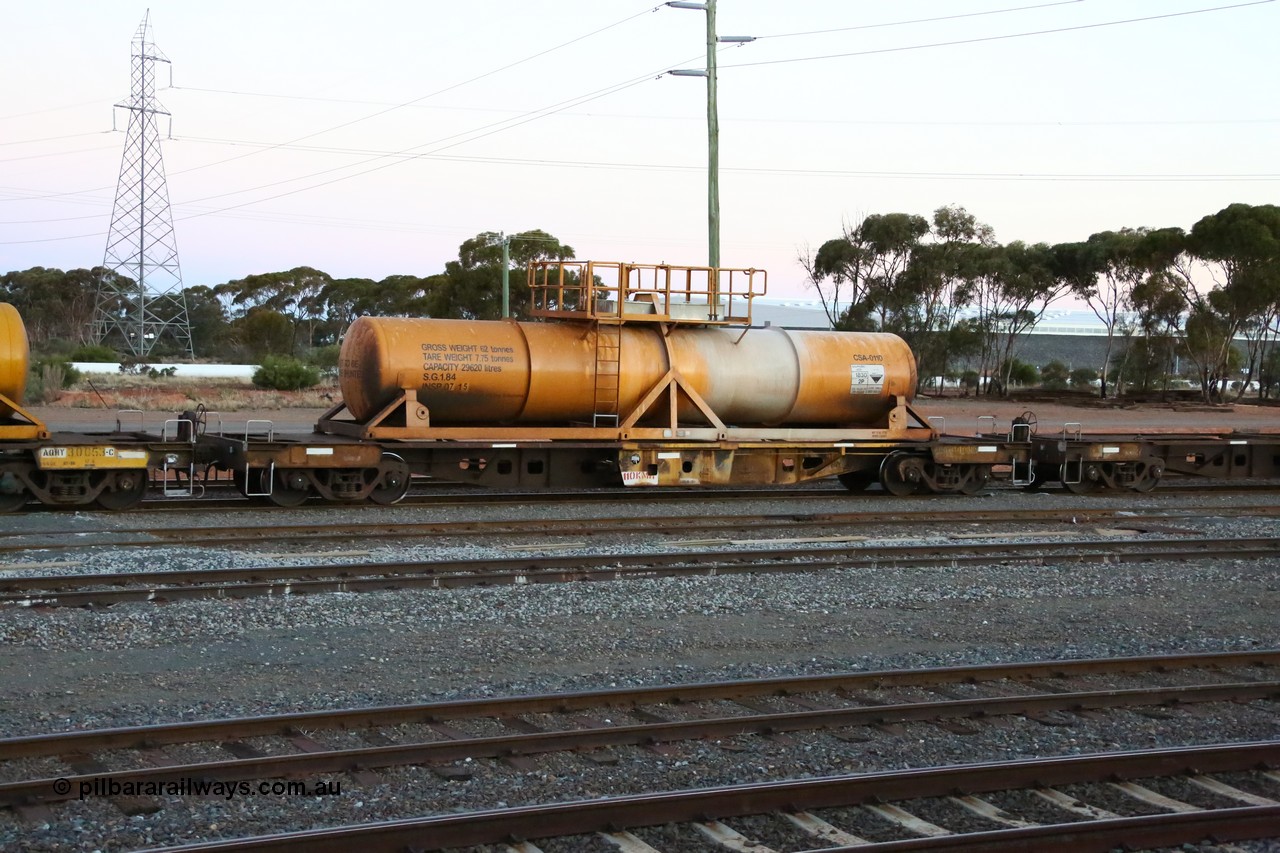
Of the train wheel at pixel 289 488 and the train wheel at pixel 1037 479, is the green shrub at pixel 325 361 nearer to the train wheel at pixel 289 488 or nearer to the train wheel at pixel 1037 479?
the train wheel at pixel 1037 479

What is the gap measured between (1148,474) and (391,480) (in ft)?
45.3

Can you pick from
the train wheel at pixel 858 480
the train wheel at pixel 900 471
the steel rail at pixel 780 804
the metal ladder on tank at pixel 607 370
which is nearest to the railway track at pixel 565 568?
the train wheel at pixel 900 471

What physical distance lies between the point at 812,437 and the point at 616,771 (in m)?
13.8

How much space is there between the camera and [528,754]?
6520 millimetres

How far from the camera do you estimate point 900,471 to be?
2030 centimetres

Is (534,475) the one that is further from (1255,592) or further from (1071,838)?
(1071,838)

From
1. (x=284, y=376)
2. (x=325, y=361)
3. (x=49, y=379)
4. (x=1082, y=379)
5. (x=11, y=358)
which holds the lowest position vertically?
(x=49, y=379)

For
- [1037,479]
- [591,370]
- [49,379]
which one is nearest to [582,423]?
[591,370]

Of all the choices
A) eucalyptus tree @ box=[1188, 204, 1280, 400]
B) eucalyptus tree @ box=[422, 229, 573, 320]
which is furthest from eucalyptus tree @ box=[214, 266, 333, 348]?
eucalyptus tree @ box=[1188, 204, 1280, 400]

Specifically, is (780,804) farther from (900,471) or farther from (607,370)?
(900,471)

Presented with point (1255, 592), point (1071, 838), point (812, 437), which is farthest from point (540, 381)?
point (1071, 838)

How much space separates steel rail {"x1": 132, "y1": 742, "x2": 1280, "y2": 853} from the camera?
499cm

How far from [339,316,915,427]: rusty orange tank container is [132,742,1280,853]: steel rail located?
12547mm

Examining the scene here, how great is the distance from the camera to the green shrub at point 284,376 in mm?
45969
